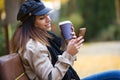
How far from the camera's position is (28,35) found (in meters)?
3.52

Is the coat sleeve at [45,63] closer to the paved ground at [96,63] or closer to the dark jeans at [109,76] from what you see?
the dark jeans at [109,76]

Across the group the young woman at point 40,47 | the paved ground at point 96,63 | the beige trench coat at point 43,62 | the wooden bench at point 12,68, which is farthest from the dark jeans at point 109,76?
the paved ground at point 96,63

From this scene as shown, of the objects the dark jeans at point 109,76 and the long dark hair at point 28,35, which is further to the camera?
the dark jeans at point 109,76

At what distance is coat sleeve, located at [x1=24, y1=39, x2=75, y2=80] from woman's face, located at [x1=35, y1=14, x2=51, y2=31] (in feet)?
0.71

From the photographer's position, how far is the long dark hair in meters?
3.49

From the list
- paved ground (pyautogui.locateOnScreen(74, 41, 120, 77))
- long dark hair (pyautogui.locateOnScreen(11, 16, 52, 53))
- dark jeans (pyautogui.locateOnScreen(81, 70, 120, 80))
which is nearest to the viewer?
long dark hair (pyautogui.locateOnScreen(11, 16, 52, 53))

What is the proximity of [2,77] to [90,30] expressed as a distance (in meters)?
19.4

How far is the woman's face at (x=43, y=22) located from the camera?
358 cm

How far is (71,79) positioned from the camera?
363cm

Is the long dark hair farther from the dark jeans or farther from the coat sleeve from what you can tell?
the dark jeans

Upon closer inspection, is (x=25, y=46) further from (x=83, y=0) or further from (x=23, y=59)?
(x=83, y=0)

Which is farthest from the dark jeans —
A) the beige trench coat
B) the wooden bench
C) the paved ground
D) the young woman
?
the paved ground

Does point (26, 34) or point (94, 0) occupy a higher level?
point (26, 34)

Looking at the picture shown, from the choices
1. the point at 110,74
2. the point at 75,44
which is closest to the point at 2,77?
the point at 75,44
